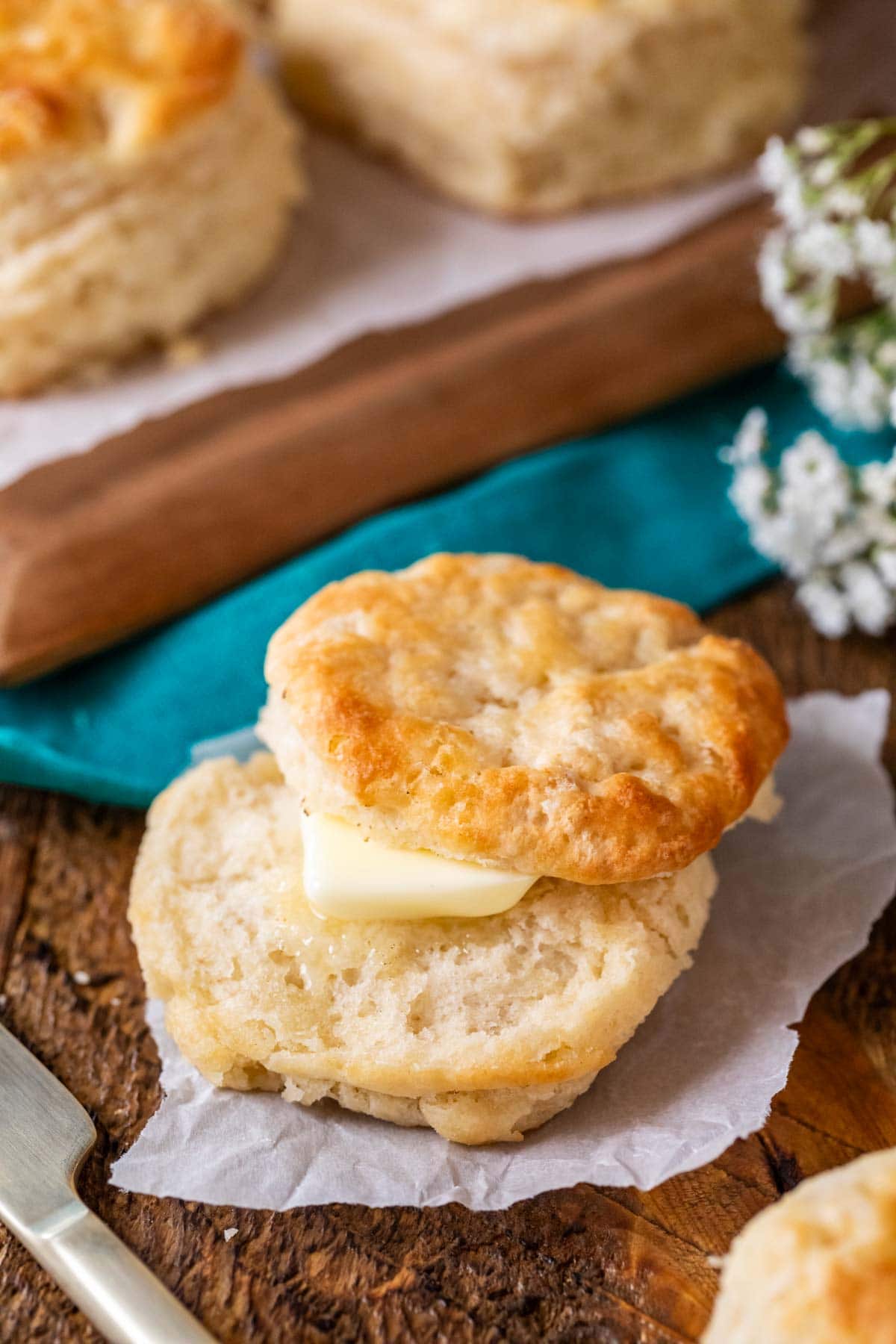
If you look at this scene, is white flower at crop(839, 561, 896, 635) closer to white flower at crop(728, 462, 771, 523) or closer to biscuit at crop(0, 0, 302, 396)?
white flower at crop(728, 462, 771, 523)

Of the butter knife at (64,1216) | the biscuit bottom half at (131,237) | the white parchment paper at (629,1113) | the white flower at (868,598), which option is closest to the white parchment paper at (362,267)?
the biscuit bottom half at (131,237)

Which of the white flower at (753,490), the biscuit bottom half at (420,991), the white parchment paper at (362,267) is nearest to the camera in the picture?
the biscuit bottom half at (420,991)

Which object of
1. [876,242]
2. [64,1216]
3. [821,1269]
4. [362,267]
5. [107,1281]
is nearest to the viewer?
[821,1269]

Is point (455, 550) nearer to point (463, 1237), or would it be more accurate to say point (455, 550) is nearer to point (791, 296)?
point (791, 296)

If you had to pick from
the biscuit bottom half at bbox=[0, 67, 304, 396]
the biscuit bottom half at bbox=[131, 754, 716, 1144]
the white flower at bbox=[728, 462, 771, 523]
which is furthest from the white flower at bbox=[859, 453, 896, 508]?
the biscuit bottom half at bbox=[0, 67, 304, 396]

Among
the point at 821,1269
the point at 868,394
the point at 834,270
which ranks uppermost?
the point at 834,270

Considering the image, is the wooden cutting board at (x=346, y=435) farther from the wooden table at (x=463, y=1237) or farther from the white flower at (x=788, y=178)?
the wooden table at (x=463, y=1237)

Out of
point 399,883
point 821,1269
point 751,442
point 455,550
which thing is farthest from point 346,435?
point 821,1269

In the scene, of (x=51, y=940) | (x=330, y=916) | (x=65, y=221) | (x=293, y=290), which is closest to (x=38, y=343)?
(x=65, y=221)
